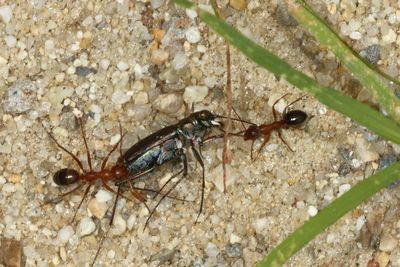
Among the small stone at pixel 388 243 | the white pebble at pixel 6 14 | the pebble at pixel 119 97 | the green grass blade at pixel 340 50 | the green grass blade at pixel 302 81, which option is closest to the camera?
the green grass blade at pixel 302 81

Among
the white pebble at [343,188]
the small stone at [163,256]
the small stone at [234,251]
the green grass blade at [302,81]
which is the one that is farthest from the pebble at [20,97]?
the white pebble at [343,188]

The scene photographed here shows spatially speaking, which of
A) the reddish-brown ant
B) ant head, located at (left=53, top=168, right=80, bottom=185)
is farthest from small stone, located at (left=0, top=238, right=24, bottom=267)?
the reddish-brown ant

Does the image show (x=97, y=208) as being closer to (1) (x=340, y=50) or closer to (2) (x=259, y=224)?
(2) (x=259, y=224)

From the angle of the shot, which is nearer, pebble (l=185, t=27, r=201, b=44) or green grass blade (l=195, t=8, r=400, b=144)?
green grass blade (l=195, t=8, r=400, b=144)

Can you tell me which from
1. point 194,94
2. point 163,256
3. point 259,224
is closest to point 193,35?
point 194,94

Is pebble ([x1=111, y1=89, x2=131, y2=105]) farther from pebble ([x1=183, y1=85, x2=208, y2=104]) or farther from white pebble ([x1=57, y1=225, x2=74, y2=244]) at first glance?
white pebble ([x1=57, y1=225, x2=74, y2=244])

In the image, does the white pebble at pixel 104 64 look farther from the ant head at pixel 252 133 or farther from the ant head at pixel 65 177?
the ant head at pixel 252 133
